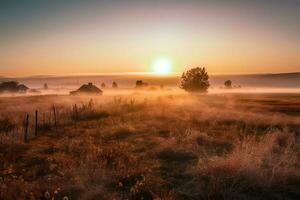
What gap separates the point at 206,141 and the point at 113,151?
14.0ft

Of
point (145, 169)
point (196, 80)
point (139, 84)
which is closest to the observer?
point (145, 169)

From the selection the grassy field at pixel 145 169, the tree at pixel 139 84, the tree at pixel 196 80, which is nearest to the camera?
the grassy field at pixel 145 169

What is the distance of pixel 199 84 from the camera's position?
66750mm

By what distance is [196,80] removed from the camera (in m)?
66.8

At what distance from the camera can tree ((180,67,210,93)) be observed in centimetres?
6681

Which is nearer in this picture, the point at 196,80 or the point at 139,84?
the point at 196,80

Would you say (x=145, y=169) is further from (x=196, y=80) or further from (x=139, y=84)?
(x=139, y=84)

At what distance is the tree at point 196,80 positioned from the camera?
66.8 meters

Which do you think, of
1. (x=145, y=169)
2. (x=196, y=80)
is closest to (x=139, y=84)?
(x=196, y=80)

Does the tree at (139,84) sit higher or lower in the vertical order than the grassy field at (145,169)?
lower

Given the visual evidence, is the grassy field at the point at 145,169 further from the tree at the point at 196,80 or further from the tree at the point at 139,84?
the tree at the point at 139,84

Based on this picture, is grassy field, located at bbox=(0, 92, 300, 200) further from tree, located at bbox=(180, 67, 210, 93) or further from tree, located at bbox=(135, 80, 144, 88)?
tree, located at bbox=(135, 80, 144, 88)

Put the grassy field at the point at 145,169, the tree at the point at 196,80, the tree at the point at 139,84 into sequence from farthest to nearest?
the tree at the point at 139,84 < the tree at the point at 196,80 < the grassy field at the point at 145,169

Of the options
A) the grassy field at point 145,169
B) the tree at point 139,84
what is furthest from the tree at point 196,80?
Result: the tree at point 139,84
